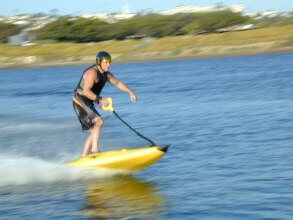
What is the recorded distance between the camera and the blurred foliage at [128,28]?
319 feet

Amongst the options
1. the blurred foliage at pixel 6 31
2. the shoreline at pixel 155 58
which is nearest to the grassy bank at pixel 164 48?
the shoreline at pixel 155 58

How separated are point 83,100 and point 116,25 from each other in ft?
298

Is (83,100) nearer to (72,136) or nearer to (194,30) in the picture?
(72,136)

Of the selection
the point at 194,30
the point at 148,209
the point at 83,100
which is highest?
the point at 83,100

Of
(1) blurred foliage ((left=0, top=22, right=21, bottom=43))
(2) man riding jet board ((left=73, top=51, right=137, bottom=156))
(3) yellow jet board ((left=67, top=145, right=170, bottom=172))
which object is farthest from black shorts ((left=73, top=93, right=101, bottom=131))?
(1) blurred foliage ((left=0, top=22, right=21, bottom=43))

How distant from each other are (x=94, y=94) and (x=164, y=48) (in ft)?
207

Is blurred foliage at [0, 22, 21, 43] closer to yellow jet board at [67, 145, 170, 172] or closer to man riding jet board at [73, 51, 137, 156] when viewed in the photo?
man riding jet board at [73, 51, 137, 156]

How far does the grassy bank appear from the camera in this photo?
213ft

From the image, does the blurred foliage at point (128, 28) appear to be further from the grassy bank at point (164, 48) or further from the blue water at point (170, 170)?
the blue water at point (170, 170)

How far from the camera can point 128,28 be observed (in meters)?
101

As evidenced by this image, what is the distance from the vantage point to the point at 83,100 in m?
10.5

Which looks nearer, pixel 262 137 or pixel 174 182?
pixel 174 182

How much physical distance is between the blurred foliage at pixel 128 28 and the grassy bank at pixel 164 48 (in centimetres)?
1354

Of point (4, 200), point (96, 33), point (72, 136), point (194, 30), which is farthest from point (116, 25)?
point (4, 200)
